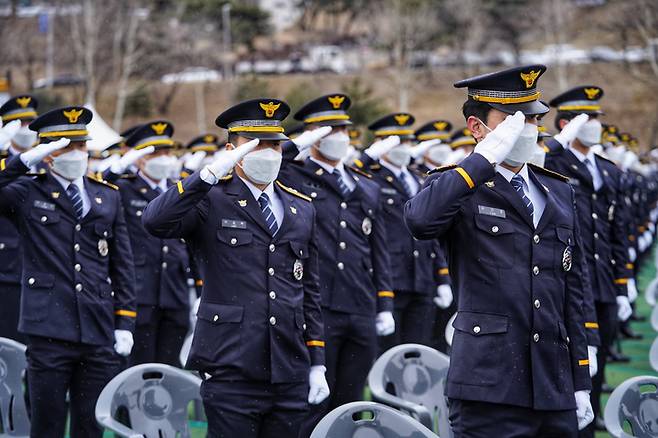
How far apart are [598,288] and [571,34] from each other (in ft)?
191

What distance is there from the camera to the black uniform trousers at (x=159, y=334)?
342 inches

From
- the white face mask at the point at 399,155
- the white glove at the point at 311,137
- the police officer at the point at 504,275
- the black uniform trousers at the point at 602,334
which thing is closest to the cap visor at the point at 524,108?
the police officer at the point at 504,275

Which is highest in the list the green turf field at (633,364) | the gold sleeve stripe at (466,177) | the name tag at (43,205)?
the gold sleeve stripe at (466,177)

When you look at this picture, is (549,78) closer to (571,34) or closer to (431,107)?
(431,107)

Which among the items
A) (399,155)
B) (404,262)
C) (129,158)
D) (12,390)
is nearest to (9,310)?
(129,158)

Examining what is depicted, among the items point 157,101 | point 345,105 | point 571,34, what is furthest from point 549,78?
point 345,105

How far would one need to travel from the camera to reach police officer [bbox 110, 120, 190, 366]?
8.77 metres

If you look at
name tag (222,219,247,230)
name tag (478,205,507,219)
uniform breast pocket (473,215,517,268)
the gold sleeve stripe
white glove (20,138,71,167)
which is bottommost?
name tag (222,219,247,230)

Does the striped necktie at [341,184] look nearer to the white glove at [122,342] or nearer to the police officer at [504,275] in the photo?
the white glove at [122,342]

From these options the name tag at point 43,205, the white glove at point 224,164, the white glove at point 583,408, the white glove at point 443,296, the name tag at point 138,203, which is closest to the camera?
the white glove at point 583,408

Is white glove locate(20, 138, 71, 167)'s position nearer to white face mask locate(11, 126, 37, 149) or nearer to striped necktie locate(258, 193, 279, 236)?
striped necktie locate(258, 193, 279, 236)

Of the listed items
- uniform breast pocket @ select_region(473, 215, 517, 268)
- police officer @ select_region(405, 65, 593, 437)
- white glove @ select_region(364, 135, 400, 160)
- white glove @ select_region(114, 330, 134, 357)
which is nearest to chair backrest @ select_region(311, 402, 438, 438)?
police officer @ select_region(405, 65, 593, 437)

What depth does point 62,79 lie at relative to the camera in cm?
5116

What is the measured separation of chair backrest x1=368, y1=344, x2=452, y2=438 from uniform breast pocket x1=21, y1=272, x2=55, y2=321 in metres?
1.98
